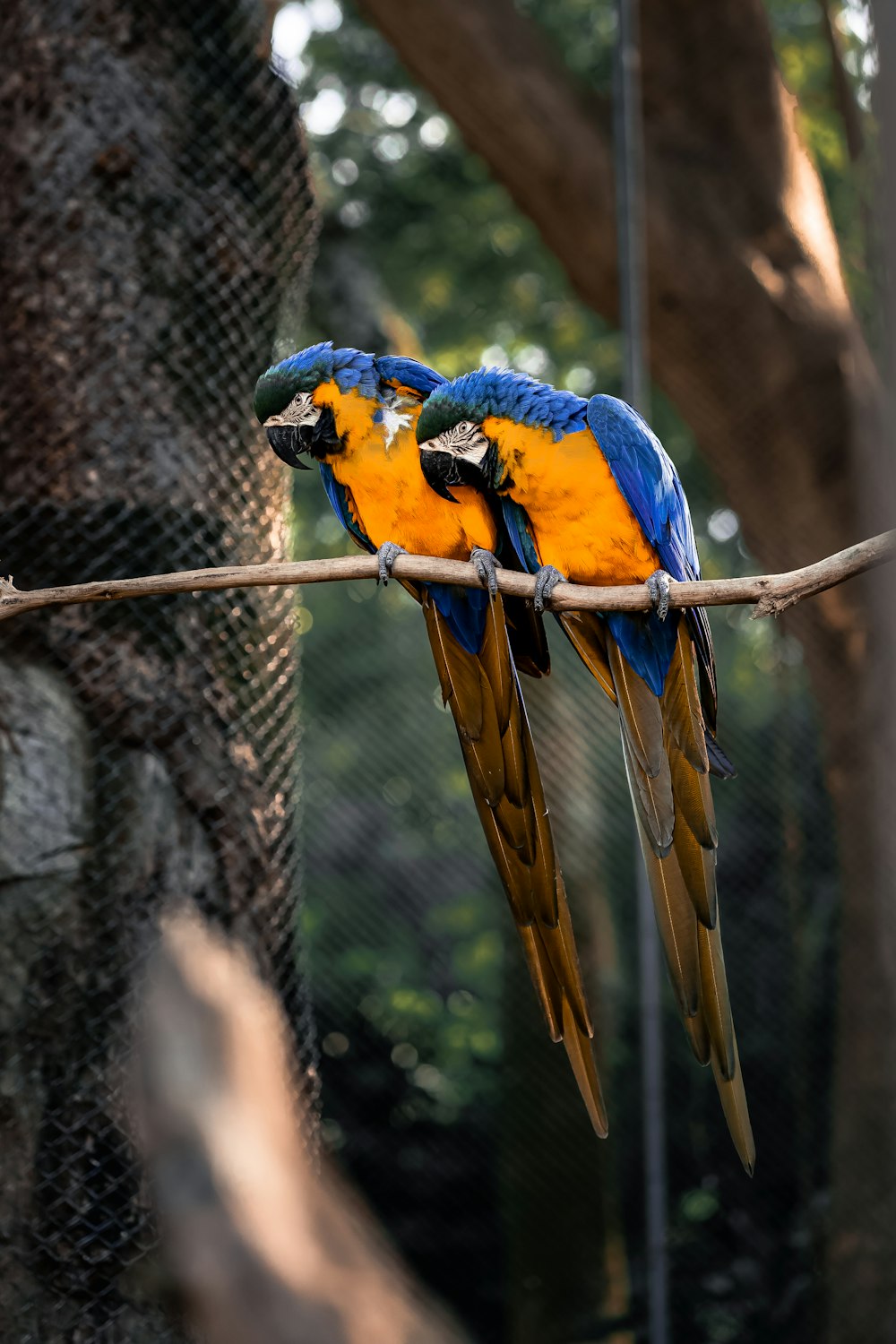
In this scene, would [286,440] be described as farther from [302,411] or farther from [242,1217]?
[242,1217]

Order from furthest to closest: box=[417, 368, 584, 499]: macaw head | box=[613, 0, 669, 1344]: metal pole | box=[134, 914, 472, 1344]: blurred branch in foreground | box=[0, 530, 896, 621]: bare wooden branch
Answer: box=[613, 0, 669, 1344]: metal pole, box=[417, 368, 584, 499]: macaw head, box=[0, 530, 896, 621]: bare wooden branch, box=[134, 914, 472, 1344]: blurred branch in foreground

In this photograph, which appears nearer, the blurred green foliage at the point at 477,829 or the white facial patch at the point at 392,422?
the white facial patch at the point at 392,422

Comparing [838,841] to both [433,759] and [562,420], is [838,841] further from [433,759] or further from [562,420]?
[562,420]

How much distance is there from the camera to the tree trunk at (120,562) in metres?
1.79

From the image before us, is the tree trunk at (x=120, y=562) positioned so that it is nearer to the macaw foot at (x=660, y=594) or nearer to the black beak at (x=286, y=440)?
the black beak at (x=286, y=440)

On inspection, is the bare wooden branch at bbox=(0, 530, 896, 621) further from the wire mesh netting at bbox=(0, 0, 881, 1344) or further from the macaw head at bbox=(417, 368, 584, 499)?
the wire mesh netting at bbox=(0, 0, 881, 1344)

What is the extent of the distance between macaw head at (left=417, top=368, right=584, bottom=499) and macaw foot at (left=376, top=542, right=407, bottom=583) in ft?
0.30

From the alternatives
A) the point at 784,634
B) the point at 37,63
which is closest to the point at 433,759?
the point at 784,634

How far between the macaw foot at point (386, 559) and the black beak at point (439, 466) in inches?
3.6

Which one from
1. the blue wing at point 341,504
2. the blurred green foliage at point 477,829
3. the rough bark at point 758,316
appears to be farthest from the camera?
the blurred green foliage at point 477,829

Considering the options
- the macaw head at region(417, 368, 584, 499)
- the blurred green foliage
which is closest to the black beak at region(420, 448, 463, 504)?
the macaw head at region(417, 368, 584, 499)

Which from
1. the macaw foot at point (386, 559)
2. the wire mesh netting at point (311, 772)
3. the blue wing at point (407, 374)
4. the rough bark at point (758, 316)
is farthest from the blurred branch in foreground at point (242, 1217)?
the rough bark at point (758, 316)

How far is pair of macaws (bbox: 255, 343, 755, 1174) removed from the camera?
50.1 inches

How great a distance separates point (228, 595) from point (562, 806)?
3.93 feet
